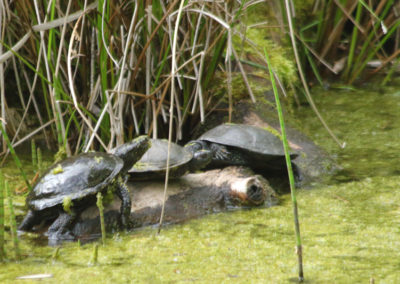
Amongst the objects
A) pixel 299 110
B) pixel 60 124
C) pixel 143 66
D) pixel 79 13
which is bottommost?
pixel 299 110

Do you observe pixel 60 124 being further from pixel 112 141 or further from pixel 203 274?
Result: pixel 203 274

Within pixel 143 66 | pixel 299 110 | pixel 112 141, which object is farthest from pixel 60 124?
pixel 299 110

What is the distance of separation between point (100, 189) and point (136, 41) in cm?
76

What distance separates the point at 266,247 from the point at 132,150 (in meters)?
0.64

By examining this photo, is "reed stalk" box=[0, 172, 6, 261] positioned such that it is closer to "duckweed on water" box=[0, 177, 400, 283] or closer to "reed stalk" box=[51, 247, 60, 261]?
"duckweed on water" box=[0, 177, 400, 283]

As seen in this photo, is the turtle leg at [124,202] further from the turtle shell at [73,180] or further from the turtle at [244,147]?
the turtle at [244,147]

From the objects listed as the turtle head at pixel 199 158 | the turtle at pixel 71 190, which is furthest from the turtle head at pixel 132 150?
the turtle head at pixel 199 158

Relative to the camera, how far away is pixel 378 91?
3350 mm

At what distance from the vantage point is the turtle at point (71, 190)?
181cm

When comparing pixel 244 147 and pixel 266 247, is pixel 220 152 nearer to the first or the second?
pixel 244 147

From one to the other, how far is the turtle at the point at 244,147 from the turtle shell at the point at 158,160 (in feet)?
0.81

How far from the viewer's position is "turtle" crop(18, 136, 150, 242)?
181cm

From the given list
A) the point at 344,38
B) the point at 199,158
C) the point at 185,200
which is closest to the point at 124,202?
the point at 185,200

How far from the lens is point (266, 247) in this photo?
167 cm
